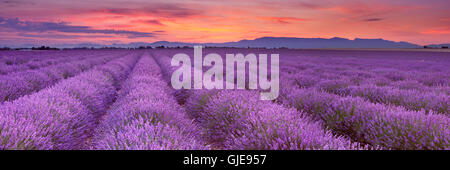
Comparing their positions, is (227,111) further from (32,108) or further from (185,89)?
(185,89)

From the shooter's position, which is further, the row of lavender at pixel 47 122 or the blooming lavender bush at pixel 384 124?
the blooming lavender bush at pixel 384 124

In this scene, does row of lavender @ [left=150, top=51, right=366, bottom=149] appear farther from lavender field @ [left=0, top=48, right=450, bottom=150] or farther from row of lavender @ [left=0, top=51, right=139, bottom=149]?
row of lavender @ [left=0, top=51, right=139, bottom=149]

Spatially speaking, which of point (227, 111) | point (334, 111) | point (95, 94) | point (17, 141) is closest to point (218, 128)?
point (227, 111)

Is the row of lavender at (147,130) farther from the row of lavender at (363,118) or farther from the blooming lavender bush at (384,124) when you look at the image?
the blooming lavender bush at (384,124)

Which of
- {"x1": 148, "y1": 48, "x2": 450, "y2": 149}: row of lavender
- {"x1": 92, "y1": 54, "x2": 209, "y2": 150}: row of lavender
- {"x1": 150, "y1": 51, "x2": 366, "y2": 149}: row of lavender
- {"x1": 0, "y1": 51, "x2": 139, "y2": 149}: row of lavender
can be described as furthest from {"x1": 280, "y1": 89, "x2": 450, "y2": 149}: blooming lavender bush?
{"x1": 0, "y1": 51, "x2": 139, "y2": 149}: row of lavender

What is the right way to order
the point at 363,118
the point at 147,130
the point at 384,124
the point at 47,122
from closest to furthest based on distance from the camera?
the point at 147,130 < the point at 47,122 < the point at 384,124 < the point at 363,118

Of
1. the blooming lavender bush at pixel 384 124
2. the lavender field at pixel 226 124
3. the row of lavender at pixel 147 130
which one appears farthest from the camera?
the blooming lavender bush at pixel 384 124

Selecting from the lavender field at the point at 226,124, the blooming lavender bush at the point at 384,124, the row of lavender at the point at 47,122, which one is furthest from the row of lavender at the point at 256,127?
the row of lavender at the point at 47,122

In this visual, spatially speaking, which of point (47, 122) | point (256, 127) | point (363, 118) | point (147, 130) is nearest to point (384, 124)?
point (363, 118)

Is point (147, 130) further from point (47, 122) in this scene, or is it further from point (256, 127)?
point (47, 122)

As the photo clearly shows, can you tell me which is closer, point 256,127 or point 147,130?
point 147,130

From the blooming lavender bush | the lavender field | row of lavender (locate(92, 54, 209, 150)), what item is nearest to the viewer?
row of lavender (locate(92, 54, 209, 150))
